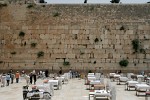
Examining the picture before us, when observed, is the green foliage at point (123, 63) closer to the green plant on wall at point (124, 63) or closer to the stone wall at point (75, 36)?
the green plant on wall at point (124, 63)

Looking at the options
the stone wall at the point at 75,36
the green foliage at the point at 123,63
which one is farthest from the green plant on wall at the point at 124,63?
the stone wall at the point at 75,36

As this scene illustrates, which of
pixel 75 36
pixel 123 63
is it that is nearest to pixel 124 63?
pixel 123 63

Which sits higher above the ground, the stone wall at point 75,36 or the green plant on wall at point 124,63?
the stone wall at point 75,36

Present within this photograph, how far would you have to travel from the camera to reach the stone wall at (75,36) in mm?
33344

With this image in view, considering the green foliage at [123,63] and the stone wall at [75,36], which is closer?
the green foliage at [123,63]

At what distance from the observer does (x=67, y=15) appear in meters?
34.2

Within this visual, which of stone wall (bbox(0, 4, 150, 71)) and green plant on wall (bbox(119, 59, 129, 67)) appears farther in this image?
stone wall (bbox(0, 4, 150, 71))

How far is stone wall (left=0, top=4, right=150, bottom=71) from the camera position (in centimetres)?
3334

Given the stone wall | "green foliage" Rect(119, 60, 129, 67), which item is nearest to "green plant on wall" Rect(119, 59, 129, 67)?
"green foliage" Rect(119, 60, 129, 67)

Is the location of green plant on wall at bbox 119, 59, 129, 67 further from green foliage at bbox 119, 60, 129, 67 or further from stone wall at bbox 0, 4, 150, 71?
stone wall at bbox 0, 4, 150, 71

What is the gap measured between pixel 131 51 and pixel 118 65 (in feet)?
5.41

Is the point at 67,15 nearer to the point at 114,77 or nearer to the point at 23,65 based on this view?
the point at 23,65

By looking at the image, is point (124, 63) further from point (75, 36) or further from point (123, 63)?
point (75, 36)

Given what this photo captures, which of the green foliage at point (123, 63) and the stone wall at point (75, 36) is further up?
the stone wall at point (75, 36)
